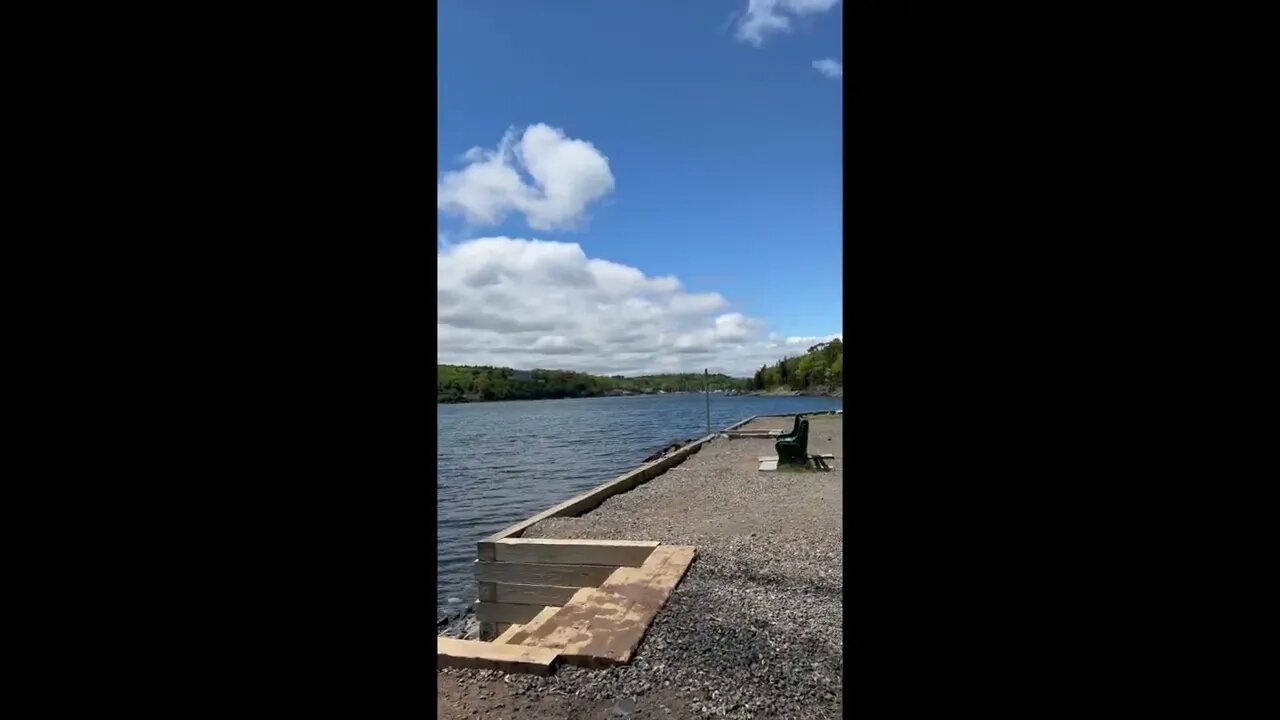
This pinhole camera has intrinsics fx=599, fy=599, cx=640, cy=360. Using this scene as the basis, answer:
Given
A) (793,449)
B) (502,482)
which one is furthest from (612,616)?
(502,482)

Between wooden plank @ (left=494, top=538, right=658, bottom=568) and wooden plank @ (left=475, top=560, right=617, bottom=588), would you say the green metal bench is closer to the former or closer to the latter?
wooden plank @ (left=494, top=538, right=658, bottom=568)

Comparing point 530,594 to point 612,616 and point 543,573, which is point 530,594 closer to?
point 543,573

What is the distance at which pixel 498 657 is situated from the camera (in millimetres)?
3762

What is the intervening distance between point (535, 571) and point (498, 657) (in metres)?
2.38

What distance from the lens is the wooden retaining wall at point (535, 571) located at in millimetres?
5969

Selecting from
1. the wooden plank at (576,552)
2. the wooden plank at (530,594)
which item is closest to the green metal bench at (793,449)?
the wooden plank at (576,552)

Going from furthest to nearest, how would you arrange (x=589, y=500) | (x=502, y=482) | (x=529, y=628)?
(x=502, y=482) → (x=589, y=500) → (x=529, y=628)

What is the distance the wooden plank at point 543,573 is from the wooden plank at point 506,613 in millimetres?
245

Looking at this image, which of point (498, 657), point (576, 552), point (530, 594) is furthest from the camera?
point (530, 594)
